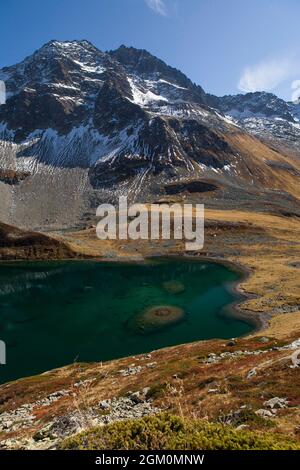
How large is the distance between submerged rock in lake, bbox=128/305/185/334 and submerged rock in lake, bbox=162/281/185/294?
15075 millimetres

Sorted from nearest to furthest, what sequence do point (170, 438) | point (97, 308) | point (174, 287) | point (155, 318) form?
point (170, 438) → point (155, 318) → point (97, 308) → point (174, 287)

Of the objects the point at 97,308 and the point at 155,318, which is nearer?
the point at 155,318

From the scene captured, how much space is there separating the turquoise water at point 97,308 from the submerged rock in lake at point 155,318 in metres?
0.98

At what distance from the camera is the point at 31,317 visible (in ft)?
293

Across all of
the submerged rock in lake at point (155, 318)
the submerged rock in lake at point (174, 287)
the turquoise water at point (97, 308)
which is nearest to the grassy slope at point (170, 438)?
the turquoise water at point (97, 308)

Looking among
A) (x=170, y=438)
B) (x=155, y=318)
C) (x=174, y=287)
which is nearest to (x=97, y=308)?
(x=155, y=318)

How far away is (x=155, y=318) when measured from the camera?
3305 inches

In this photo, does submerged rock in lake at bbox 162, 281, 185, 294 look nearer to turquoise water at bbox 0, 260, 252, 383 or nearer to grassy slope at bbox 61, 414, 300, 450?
turquoise water at bbox 0, 260, 252, 383

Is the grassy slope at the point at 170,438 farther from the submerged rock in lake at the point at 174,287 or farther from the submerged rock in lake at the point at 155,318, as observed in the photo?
the submerged rock in lake at the point at 174,287

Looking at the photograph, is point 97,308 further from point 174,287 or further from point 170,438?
point 170,438

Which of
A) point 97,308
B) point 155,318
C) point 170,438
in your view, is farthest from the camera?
point 97,308

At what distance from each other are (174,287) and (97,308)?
84.6 feet

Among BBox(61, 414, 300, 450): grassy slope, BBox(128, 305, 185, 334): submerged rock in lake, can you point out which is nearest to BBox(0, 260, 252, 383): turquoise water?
BBox(128, 305, 185, 334): submerged rock in lake

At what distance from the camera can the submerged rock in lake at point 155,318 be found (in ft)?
257
